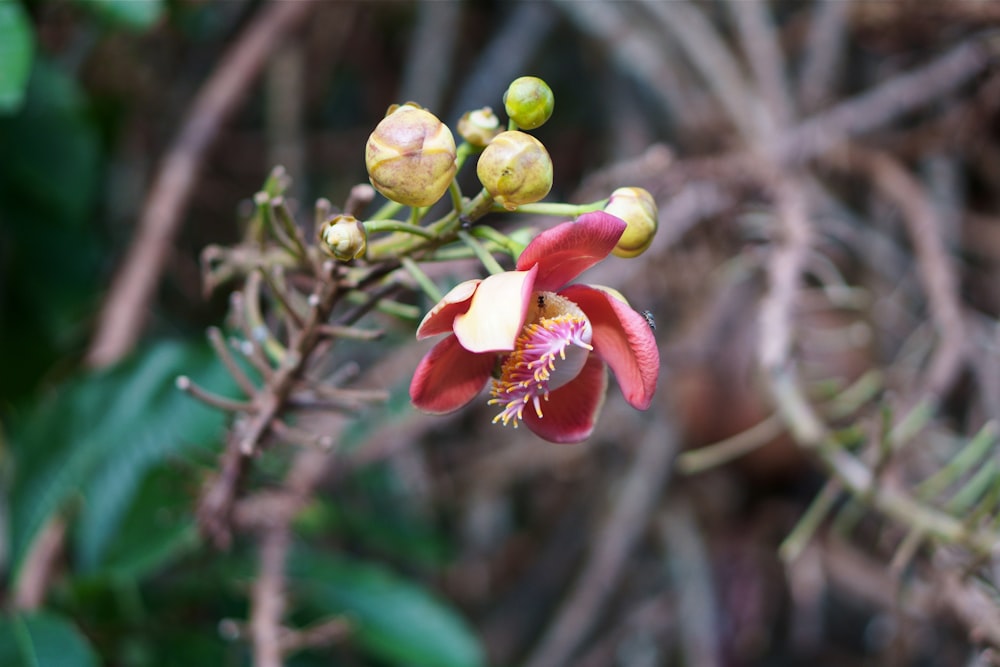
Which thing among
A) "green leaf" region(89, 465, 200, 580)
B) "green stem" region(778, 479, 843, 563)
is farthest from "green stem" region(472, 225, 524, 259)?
"green leaf" region(89, 465, 200, 580)

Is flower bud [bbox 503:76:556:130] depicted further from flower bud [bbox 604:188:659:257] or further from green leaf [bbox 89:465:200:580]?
green leaf [bbox 89:465:200:580]

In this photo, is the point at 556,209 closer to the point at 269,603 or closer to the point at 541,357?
the point at 541,357

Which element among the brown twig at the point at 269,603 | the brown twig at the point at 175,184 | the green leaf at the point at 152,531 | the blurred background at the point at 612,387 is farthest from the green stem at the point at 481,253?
the brown twig at the point at 175,184

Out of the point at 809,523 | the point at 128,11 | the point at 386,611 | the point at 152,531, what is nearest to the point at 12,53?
the point at 128,11

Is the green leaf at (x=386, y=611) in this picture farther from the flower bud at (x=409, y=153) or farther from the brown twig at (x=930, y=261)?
the flower bud at (x=409, y=153)

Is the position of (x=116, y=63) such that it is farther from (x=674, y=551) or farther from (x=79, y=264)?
(x=674, y=551)

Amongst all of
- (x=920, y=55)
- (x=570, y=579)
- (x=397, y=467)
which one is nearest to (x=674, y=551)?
(x=570, y=579)
